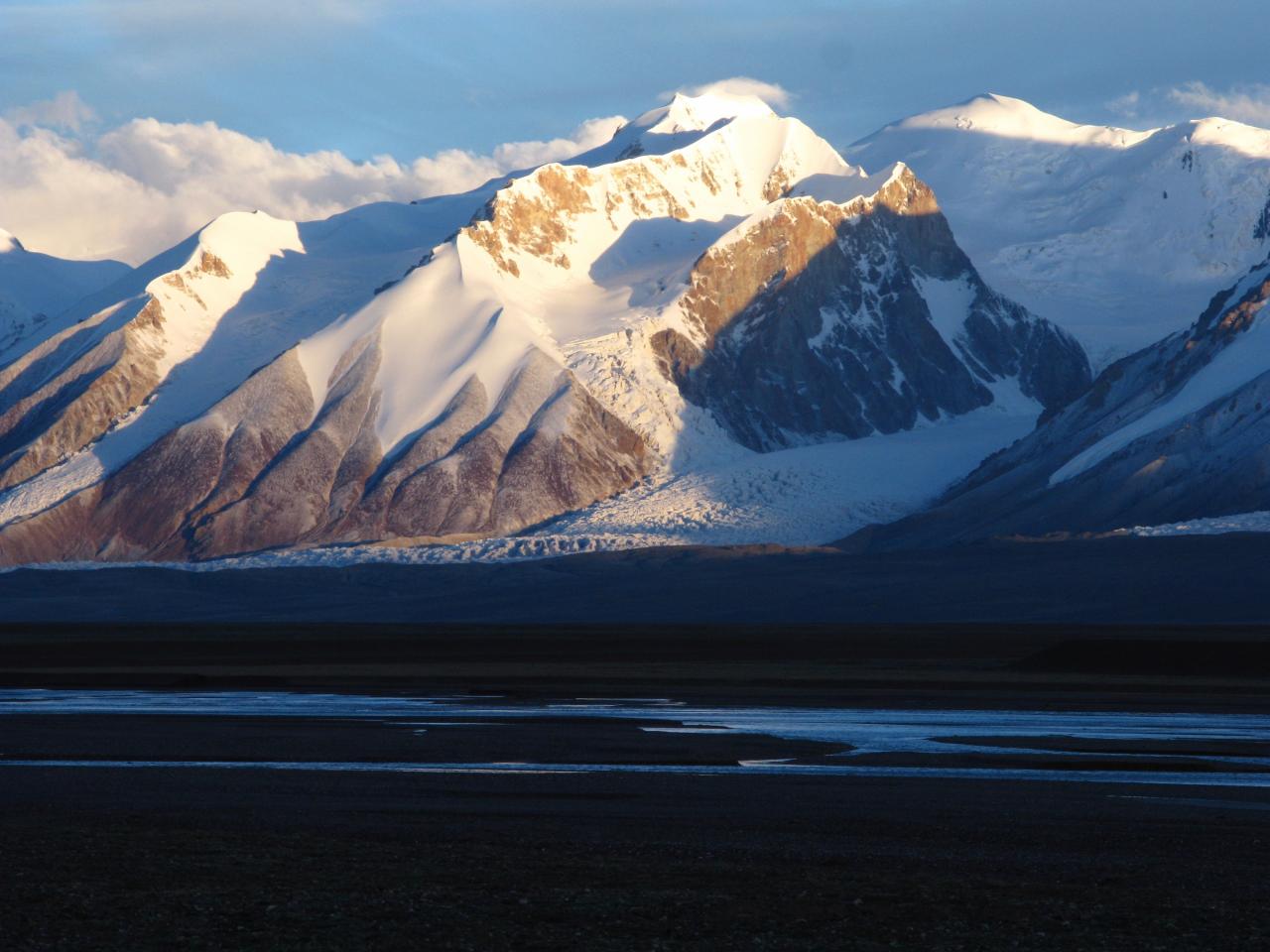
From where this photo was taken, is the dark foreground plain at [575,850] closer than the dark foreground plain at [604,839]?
Yes

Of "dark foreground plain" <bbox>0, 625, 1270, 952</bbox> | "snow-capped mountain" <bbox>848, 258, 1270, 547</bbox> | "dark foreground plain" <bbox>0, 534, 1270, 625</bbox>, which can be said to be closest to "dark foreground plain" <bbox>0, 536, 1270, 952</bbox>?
"dark foreground plain" <bbox>0, 625, 1270, 952</bbox>

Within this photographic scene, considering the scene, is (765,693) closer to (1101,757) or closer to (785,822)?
(1101,757)

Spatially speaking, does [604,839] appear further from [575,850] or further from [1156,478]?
[1156,478]

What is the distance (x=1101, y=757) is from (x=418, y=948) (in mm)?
23387

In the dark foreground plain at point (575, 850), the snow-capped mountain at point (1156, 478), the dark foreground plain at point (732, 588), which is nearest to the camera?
the dark foreground plain at point (575, 850)

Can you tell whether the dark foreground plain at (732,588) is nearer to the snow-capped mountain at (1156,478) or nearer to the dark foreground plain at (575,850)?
the snow-capped mountain at (1156,478)

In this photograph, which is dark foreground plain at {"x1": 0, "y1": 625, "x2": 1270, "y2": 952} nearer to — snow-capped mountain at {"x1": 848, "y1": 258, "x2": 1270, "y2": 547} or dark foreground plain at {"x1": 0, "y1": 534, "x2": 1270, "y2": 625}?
dark foreground plain at {"x1": 0, "y1": 534, "x2": 1270, "y2": 625}

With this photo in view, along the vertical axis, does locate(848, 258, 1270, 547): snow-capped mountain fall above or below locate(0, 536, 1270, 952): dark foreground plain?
above

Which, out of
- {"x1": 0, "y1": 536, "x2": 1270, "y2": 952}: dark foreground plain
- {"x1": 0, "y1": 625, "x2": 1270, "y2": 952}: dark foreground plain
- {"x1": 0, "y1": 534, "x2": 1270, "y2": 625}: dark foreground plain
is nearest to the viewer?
{"x1": 0, "y1": 625, "x2": 1270, "y2": 952}: dark foreground plain

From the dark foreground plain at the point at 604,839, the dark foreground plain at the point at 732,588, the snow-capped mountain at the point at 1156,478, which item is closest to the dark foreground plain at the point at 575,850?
the dark foreground plain at the point at 604,839

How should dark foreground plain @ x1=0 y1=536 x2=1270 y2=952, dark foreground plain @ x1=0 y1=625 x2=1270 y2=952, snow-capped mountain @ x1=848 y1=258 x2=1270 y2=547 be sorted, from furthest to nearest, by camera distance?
snow-capped mountain @ x1=848 y1=258 x2=1270 y2=547, dark foreground plain @ x1=0 y1=536 x2=1270 y2=952, dark foreground plain @ x1=0 y1=625 x2=1270 y2=952

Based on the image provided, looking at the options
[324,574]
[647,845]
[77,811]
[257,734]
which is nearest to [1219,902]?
[647,845]

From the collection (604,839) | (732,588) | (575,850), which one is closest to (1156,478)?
(732,588)

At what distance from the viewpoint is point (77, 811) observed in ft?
99.6
